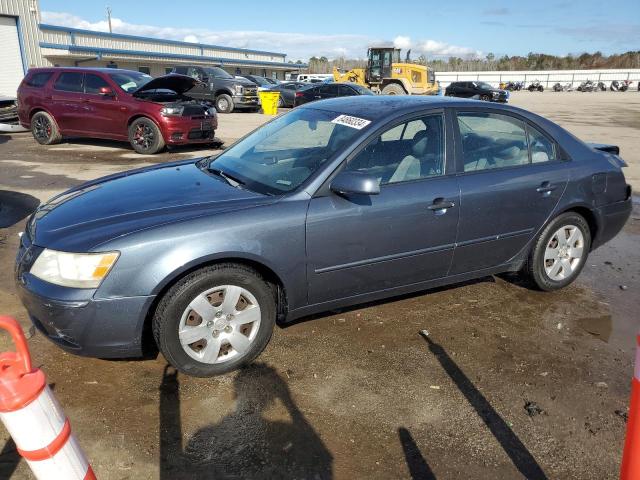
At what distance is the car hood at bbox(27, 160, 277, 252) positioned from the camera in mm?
2801

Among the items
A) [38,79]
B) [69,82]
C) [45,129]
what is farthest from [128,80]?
[45,129]

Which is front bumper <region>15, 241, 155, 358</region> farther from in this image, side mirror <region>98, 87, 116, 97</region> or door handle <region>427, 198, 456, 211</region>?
side mirror <region>98, 87, 116, 97</region>

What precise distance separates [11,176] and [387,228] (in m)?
7.89

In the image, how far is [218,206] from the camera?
301cm

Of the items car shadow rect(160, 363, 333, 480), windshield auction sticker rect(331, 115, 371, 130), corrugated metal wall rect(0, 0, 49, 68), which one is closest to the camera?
car shadow rect(160, 363, 333, 480)

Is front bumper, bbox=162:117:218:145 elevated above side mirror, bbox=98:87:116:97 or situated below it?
below

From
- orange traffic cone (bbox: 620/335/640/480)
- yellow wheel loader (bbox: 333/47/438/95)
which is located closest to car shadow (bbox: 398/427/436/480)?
orange traffic cone (bbox: 620/335/640/480)

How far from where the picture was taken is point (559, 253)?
430 cm

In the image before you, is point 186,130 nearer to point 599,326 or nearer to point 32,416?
point 599,326

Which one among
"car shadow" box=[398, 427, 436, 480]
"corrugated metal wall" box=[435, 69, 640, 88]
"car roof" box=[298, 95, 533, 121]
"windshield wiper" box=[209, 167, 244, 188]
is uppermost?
"corrugated metal wall" box=[435, 69, 640, 88]

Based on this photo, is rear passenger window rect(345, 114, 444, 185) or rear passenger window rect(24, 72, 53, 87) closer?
rear passenger window rect(345, 114, 444, 185)

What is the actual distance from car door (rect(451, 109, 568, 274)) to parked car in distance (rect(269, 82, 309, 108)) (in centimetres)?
2095

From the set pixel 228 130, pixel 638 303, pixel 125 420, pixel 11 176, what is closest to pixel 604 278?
pixel 638 303

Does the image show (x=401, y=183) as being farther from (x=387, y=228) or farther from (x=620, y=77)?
(x=620, y=77)
